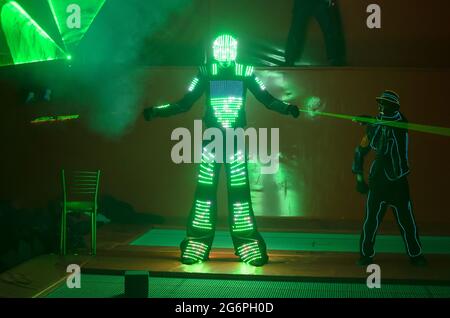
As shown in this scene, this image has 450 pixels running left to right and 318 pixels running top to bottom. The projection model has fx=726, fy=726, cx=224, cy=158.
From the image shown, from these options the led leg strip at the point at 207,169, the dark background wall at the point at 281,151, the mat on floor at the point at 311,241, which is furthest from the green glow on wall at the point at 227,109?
the dark background wall at the point at 281,151

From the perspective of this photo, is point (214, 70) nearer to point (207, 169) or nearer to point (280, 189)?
point (207, 169)

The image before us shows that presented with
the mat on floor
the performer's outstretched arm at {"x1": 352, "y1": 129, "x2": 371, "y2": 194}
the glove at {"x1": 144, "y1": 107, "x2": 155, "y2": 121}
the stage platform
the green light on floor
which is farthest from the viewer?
the green light on floor

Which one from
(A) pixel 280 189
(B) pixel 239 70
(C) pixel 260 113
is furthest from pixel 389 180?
(C) pixel 260 113

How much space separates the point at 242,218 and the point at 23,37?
428 cm

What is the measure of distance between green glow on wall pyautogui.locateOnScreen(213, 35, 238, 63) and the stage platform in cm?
241

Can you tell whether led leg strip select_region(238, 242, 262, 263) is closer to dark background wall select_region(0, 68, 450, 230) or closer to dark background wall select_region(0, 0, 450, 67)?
dark background wall select_region(0, 68, 450, 230)

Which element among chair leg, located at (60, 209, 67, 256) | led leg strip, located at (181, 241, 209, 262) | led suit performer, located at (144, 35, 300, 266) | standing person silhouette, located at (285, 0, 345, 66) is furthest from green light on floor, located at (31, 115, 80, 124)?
led leg strip, located at (181, 241, 209, 262)

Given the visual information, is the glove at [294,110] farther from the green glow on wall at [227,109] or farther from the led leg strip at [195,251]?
the led leg strip at [195,251]

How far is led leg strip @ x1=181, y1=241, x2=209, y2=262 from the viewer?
849cm

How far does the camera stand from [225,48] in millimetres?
8469

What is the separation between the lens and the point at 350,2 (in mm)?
11375

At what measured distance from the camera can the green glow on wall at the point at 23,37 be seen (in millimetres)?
9883

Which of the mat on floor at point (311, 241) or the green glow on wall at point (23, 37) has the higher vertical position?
the green glow on wall at point (23, 37)

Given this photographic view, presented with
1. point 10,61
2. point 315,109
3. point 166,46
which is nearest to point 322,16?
point 315,109
